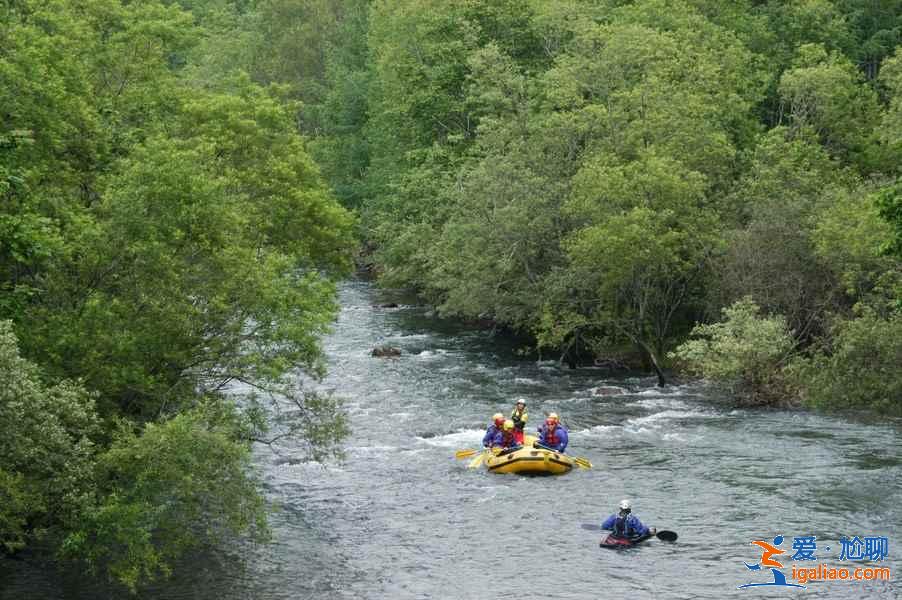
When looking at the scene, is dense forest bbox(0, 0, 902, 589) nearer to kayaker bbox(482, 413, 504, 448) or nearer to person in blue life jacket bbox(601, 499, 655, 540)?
kayaker bbox(482, 413, 504, 448)

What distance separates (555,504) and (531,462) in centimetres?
282

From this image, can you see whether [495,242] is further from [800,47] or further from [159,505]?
[159,505]

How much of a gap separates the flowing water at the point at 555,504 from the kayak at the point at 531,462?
14.9 inches

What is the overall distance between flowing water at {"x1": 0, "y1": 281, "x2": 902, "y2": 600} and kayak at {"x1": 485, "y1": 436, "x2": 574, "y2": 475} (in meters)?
0.38

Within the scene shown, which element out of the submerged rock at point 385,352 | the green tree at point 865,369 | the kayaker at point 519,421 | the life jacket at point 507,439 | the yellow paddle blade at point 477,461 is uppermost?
the green tree at point 865,369

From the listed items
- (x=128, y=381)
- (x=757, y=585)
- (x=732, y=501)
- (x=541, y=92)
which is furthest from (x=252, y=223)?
(x=541, y=92)

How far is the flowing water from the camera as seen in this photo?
2411cm

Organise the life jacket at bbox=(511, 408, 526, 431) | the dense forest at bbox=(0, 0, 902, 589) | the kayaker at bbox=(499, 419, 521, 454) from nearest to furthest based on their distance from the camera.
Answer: the dense forest at bbox=(0, 0, 902, 589) < the kayaker at bbox=(499, 419, 521, 454) < the life jacket at bbox=(511, 408, 526, 431)

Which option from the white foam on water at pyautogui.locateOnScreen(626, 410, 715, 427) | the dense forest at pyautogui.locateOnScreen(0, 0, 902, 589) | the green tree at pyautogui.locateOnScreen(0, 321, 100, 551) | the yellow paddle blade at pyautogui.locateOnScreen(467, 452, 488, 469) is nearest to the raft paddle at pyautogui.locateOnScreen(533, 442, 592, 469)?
the yellow paddle blade at pyautogui.locateOnScreen(467, 452, 488, 469)

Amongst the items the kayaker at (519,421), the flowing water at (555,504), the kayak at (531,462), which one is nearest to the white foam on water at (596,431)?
the flowing water at (555,504)

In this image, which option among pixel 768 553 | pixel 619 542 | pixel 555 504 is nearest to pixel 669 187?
pixel 555 504

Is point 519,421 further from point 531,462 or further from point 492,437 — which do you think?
point 531,462

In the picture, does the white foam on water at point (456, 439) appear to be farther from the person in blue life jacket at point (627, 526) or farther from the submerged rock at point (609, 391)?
the person in blue life jacket at point (627, 526)

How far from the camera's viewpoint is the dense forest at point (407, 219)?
2319 cm
